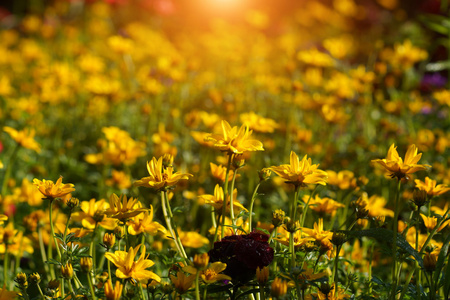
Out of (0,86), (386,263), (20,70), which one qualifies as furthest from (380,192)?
(20,70)

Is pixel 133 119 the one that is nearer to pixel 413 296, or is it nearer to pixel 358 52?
pixel 413 296

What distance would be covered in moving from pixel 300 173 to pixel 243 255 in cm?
24

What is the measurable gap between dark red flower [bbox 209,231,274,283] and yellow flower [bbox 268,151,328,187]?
6.0 inches

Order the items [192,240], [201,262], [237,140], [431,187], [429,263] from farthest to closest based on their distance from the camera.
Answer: [192,240] < [431,187] < [237,140] < [429,263] < [201,262]

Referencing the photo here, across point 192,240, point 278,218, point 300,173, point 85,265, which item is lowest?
point 192,240

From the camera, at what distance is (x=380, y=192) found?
2.35 metres

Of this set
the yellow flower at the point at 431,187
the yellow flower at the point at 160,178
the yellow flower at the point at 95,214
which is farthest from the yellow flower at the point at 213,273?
the yellow flower at the point at 431,187

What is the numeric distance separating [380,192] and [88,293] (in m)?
1.64

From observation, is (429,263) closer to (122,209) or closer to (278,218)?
(278,218)

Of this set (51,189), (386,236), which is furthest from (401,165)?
(51,189)

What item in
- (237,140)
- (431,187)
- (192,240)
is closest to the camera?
(237,140)

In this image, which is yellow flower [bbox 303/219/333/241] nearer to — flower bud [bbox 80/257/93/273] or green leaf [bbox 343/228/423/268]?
green leaf [bbox 343/228/423/268]

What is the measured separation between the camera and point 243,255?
1.00m

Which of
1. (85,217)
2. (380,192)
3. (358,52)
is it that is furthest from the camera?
(358,52)
